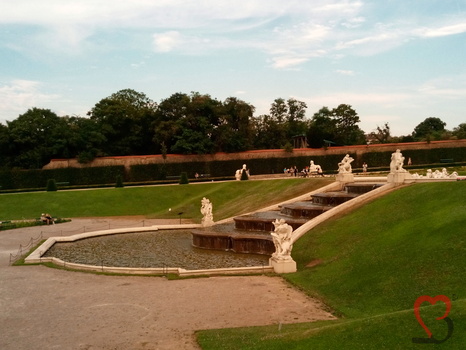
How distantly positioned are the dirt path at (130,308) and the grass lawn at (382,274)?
101 cm

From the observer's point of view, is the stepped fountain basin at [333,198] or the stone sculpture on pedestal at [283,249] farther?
the stepped fountain basin at [333,198]

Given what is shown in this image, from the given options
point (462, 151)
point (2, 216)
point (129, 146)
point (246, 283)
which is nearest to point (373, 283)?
point (246, 283)

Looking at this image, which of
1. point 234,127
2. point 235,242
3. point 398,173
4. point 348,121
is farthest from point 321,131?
point 235,242

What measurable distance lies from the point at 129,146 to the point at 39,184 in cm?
1672

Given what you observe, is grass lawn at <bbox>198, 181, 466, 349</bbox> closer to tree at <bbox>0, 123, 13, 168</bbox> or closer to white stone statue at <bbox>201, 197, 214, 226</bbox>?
white stone statue at <bbox>201, 197, 214, 226</bbox>

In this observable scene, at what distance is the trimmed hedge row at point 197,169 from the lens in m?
55.4

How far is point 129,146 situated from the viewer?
71.2 m

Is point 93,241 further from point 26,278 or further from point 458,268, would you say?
point 458,268

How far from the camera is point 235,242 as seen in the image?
25297 millimetres

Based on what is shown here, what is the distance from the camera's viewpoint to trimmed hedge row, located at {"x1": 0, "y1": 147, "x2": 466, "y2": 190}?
55.4m

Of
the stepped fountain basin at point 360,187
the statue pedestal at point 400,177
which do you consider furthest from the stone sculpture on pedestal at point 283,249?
the stepped fountain basin at point 360,187

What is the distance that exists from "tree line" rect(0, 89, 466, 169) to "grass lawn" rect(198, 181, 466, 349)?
3979cm

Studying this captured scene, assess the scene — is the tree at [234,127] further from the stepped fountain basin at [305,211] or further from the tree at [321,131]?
the stepped fountain basin at [305,211]

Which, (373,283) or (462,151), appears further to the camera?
(462,151)
